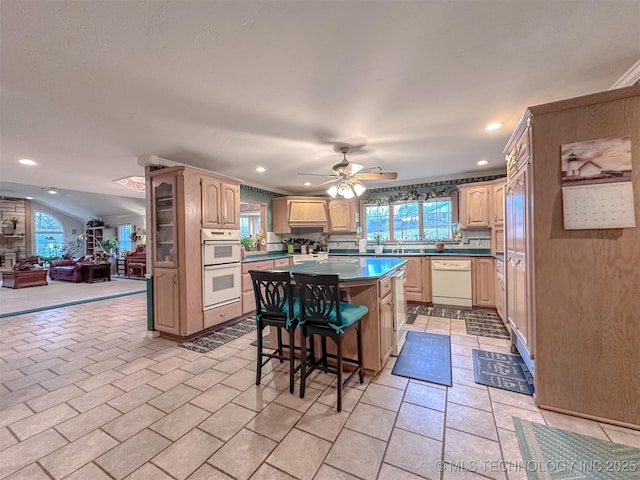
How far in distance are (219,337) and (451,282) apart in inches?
145

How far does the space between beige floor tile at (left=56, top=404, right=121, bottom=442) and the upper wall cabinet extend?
2.14m

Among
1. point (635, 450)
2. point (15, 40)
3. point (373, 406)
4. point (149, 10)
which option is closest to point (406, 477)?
point (373, 406)

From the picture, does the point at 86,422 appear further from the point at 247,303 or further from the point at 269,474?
the point at 247,303

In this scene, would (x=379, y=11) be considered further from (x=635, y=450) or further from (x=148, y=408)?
(x=148, y=408)

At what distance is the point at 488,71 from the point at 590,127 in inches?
29.4

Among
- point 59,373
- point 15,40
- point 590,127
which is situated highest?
point 15,40

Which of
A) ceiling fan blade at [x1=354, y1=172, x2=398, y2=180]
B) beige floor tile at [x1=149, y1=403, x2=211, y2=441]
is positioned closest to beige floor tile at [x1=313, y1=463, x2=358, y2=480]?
beige floor tile at [x1=149, y1=403, x2=211, y2=441]

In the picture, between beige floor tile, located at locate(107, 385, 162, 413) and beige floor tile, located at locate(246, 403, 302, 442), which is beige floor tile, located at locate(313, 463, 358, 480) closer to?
beige floor tile, located at locate(246, 403, 302, 442)

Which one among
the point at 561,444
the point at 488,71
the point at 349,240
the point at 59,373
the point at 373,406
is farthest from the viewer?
the point at 349,240

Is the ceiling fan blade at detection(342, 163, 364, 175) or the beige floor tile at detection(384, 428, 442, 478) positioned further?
the ceiling fan blade at detection(342, 163, 364, 175)

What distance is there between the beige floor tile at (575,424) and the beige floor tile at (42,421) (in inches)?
131

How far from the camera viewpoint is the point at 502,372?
2428mm

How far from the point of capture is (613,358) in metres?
1.72

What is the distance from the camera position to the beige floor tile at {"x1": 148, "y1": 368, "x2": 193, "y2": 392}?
2322mm
